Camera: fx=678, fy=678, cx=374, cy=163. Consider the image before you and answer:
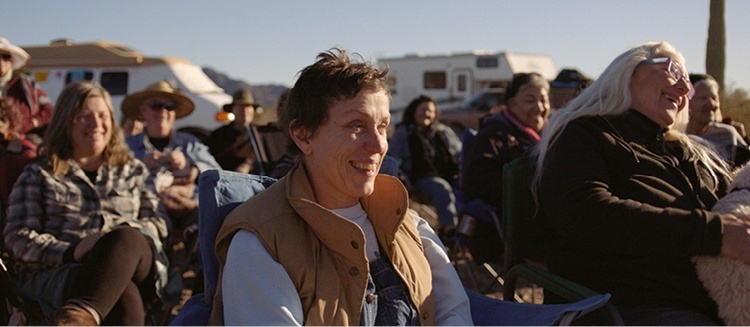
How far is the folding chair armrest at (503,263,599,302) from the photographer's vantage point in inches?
91.9

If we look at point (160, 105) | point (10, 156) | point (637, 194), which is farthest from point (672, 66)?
point (160, 105)

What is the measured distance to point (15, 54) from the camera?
14.9 ft

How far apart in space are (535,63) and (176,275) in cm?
2105

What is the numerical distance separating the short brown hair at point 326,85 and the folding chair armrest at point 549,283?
99 centimetres

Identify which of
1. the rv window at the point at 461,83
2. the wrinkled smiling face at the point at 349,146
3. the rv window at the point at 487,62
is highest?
the wrinkled smiling face at the point at 349,146

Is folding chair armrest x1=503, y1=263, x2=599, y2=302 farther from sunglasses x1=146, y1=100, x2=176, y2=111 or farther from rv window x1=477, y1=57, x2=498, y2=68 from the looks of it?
rv window x1=477, y1=57, x2=498, y2=68

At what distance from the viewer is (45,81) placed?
49.3ft

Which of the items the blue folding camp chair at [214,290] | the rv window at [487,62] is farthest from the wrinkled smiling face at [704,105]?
the rv window at [487,62]

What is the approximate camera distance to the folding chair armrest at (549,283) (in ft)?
7.66

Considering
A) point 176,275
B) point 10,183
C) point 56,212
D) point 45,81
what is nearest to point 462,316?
point 176,275

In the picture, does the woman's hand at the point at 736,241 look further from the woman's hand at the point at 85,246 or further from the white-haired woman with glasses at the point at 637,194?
the woman's hand at the point at 85,246

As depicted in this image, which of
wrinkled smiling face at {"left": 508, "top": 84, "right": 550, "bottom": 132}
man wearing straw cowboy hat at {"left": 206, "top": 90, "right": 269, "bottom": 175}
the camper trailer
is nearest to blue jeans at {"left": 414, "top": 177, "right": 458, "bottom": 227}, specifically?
wrinkled smiling face at {"left": 508, "top": 84, "right": 550, "bottom": 132}

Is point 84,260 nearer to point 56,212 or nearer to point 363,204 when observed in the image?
point 56,212

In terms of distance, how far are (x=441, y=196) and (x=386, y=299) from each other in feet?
13.5
